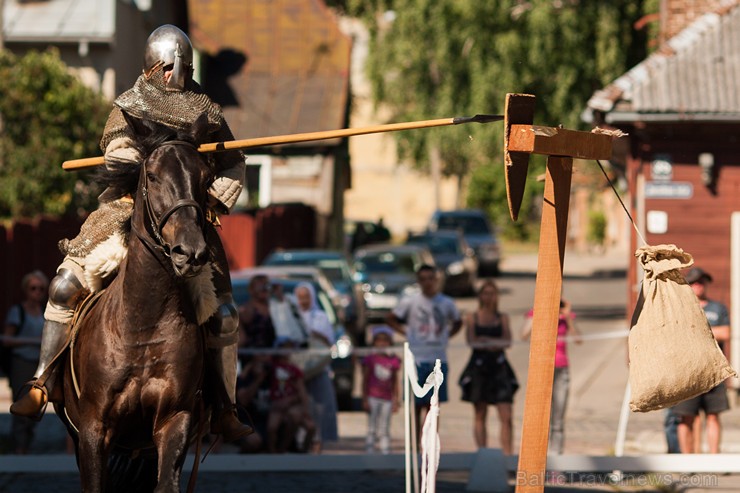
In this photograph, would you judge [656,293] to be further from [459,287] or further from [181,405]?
[459,287]

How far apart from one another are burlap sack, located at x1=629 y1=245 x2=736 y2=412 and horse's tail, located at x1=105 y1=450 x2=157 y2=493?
2747mm

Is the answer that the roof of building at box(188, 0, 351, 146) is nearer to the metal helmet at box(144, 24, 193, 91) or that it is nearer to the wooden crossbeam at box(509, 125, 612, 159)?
the metal helmet at box(144, 24, 193, 91)

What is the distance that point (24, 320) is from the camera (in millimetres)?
14562

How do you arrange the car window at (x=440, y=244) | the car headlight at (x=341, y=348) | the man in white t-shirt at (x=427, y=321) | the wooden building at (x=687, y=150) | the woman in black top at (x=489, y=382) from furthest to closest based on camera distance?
the car window at (x=440, y=244) < the wooden building at (x=687, y=150) < the car headlight at (x=341, y=348) < the man in white t-shirt at (x=427, y=321) < the woman in black top at (x=489, y=382)

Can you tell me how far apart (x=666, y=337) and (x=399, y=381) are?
926 centimetres

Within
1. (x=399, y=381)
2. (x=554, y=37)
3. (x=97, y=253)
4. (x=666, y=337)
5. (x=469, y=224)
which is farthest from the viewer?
(x=469, y=224)

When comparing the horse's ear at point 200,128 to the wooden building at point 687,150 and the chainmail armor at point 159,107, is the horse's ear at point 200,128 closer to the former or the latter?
the chainmail armor at point 159,107

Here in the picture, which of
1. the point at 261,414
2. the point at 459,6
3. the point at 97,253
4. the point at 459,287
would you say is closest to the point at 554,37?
the point at 459,6

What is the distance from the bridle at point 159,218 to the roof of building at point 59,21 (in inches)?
1003

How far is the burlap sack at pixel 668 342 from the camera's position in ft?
23.2

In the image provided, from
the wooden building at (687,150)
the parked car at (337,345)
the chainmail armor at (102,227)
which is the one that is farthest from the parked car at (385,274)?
the chainmail armor at (102,227)

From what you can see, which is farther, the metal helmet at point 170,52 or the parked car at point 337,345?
the parked car at point 337,345

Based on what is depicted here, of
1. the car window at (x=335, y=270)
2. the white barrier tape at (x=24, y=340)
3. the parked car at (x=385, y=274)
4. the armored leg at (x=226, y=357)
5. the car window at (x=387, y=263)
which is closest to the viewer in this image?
the armored leg at (x=226, y=357)

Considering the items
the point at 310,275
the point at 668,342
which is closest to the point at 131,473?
the point at 668,342
